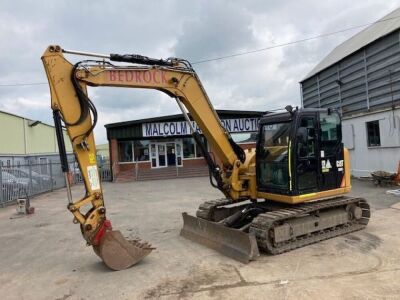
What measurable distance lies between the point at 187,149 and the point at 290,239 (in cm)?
2367

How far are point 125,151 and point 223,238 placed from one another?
23.6 metres

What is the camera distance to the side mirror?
303 inches

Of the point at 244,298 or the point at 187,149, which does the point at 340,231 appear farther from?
the point at 187,149

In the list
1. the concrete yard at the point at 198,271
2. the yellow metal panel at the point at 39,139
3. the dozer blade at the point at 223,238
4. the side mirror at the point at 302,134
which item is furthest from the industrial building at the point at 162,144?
the side mirror at the point at 302,134

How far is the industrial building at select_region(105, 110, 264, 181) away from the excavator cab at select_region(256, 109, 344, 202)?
19898mm

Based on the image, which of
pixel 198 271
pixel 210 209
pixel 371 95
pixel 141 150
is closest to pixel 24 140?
pixel 141 150

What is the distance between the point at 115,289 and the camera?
19.0 ft

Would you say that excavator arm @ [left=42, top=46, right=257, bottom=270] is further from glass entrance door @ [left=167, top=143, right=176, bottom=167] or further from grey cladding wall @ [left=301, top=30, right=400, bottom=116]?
glass entrance door @ [left=167, top=143, right=176, bottom=167]

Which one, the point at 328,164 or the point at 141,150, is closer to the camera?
the point at 328,164

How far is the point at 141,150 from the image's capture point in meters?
30.2

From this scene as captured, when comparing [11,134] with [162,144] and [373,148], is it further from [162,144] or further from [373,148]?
[373,148]

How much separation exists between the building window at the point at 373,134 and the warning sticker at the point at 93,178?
14505mm

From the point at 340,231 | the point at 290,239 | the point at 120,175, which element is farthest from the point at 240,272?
the point at 120,175

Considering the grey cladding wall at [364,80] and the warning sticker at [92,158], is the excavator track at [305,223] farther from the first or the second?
the grey cladding wall at [364,80]
